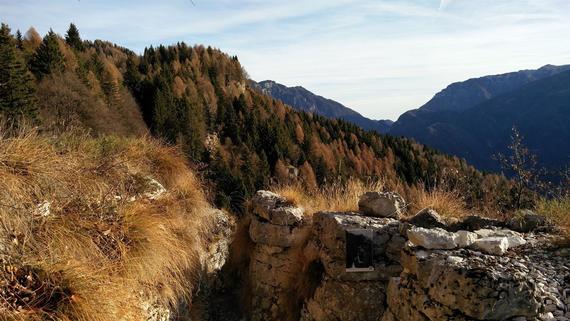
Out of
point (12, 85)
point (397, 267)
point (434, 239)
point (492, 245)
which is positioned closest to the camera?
point (492, 245)

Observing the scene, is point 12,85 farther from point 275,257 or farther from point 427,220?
point 427,220

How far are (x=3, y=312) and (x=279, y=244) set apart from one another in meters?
4.39

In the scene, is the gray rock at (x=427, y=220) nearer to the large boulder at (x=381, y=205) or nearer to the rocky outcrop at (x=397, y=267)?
the rocky outcrop at (x=397, y=267)

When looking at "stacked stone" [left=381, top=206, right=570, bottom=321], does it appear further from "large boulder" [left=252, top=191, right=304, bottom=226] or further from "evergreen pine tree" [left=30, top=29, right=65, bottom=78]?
"evergreen pine tree" [left=30, top=29, right=65, bottom=78]

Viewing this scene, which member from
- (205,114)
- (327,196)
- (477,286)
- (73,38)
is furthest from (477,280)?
(73,38)

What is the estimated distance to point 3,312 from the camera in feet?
8.57

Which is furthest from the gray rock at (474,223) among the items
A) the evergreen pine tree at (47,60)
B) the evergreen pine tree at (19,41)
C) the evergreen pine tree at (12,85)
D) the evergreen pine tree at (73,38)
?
the evergreen pine tree at (73,38)

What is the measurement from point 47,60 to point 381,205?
29752 millimetres

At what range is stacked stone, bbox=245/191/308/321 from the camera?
6.52 metres

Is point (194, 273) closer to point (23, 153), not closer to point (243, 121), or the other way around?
point (23, 153)

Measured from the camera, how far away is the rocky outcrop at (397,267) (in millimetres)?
3230

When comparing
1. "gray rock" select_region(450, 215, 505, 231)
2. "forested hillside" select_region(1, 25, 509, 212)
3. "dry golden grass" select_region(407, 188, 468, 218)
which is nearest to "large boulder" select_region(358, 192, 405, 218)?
"dry golden grass" select_region(407, 188, 468, 218)

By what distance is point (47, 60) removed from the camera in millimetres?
28562

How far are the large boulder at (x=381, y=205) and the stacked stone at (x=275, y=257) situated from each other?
1.04m
